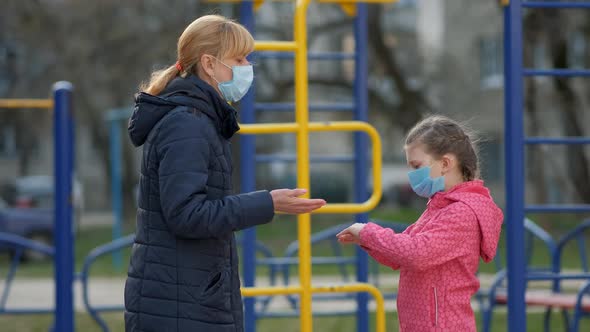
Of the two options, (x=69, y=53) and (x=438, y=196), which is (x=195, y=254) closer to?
(x=438, y=196)

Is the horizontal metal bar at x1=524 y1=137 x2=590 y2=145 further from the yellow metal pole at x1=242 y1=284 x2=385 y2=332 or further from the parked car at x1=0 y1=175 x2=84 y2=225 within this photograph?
the parked car at x1=0 y1=175 x2=84 y2=225

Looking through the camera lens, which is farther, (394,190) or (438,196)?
(394,190)

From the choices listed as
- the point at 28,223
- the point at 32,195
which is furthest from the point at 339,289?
the point at 32,195

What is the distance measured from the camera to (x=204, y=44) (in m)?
3.08

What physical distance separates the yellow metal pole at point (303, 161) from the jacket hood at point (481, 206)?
3.58 ft

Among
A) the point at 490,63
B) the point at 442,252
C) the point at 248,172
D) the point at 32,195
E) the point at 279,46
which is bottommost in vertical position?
the point at 32,195

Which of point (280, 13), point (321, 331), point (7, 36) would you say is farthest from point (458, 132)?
point (7, 36)

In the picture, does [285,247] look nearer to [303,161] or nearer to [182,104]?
[303,161]

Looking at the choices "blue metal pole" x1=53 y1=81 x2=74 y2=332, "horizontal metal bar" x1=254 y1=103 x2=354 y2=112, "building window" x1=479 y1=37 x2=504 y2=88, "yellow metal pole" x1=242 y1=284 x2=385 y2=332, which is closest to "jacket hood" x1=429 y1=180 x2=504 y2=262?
"yellow metal pole" x1=242 y1=284 x2=385 y2=332

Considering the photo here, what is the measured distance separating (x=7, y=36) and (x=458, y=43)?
15756 millimetres

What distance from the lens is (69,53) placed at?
2116 cm

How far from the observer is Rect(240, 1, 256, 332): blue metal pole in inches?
213

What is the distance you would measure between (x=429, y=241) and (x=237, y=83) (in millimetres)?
799

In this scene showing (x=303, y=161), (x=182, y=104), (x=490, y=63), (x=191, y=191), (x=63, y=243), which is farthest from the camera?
(x=490, y=63)
